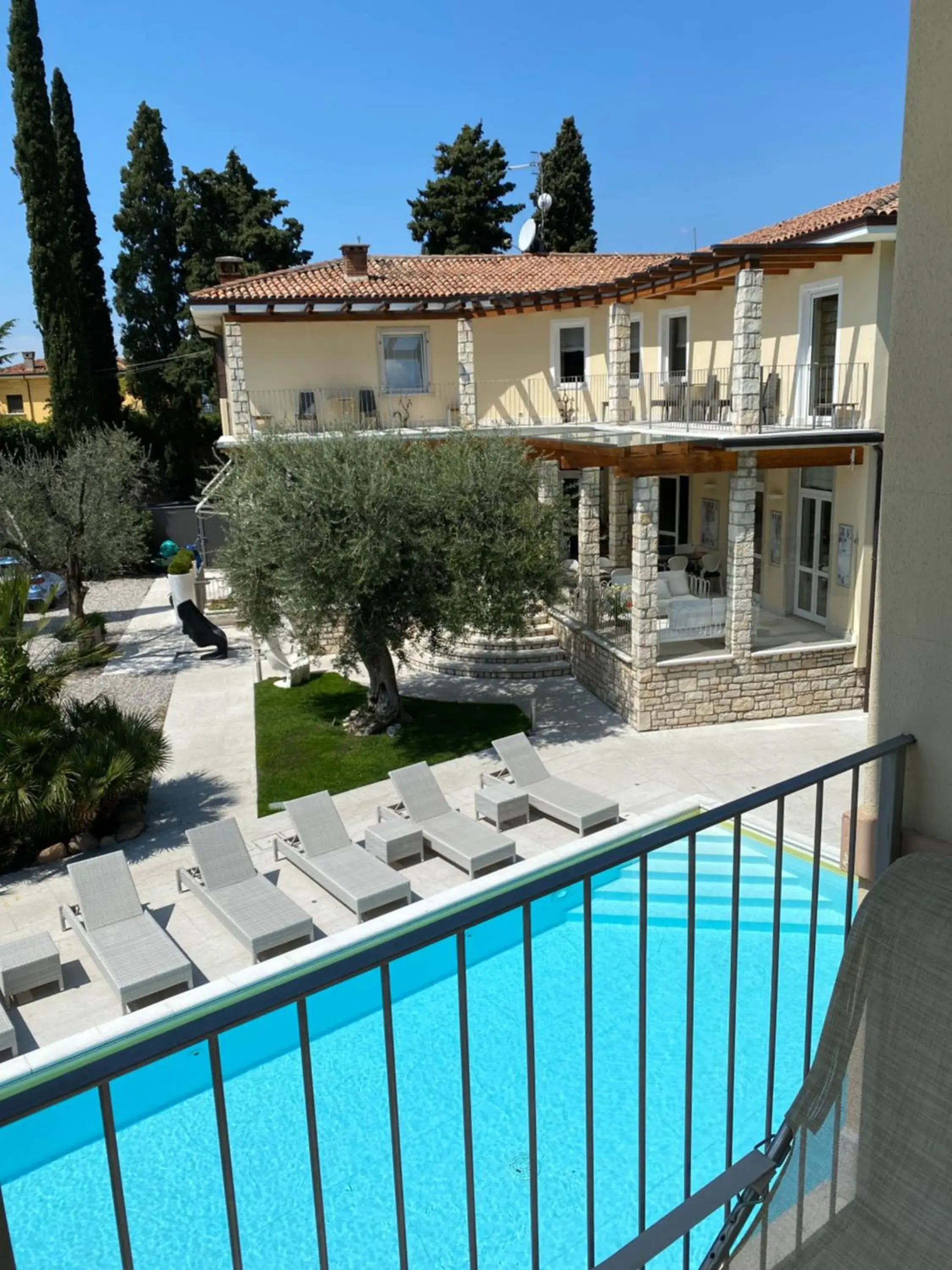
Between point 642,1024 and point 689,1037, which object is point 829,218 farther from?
point 642,1024

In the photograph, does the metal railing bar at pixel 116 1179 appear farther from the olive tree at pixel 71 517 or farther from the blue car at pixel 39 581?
the olive tree at pixel 71 517

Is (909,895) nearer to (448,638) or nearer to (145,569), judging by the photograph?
(448,638)

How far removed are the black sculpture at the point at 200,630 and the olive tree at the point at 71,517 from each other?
8.88 feet

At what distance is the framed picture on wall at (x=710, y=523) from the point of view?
24.2 m

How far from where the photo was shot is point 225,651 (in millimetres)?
23062

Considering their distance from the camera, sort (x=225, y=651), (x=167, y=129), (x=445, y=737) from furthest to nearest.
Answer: (x=167, y=129), (x=225, y=651), (x=445, y=737)

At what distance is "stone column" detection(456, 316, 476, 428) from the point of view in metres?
23.0

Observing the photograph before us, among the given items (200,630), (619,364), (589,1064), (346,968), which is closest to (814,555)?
(619,364)

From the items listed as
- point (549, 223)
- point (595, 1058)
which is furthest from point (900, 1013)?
point (549, 223)

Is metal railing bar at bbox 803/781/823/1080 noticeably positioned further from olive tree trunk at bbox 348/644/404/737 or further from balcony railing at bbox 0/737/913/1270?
olive tree trunk at bbox 348/644/404/737

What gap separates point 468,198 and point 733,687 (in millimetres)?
34400

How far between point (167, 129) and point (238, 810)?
37367 millimetres

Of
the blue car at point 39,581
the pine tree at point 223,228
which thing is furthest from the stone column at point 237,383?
the pine tree at point 223,228

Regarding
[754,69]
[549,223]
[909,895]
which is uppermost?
[549,223]
